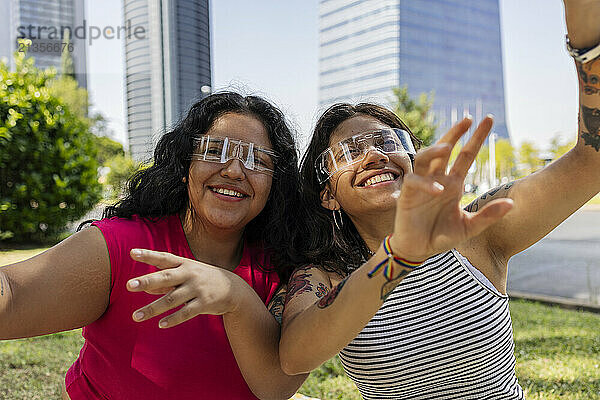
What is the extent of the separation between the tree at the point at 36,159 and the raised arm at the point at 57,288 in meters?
7.70

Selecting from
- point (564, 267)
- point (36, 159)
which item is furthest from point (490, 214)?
point (564, 267)

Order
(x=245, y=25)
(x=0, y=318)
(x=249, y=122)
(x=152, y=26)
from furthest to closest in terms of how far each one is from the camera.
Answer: (x=245, y=25), (x=152, y=26), (x=249, y=122), (x=0, y=318)

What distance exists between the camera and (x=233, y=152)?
6.21 ft

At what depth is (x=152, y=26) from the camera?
6.49 meters

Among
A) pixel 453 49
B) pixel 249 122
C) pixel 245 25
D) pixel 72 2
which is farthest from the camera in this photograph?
pixel 453 49

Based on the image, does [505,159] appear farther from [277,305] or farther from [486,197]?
[277,305]

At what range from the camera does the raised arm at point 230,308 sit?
121cm

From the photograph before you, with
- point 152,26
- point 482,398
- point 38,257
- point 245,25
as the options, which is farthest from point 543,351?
point 245,25

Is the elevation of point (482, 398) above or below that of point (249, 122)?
below

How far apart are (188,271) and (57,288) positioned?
51cm

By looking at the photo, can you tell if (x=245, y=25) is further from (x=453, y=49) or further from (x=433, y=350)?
(x=453, y=49)

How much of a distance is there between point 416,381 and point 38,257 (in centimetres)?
126

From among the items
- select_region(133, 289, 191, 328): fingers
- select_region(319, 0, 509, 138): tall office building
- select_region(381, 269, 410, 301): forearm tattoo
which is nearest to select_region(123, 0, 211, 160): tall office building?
select_region(133, 289, 191, 328): fingers

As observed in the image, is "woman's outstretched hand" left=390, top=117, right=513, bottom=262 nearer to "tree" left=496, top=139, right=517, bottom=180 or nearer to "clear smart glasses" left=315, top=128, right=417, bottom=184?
"clear smart glasses" left=315, top=128, right=417, bottom=184
